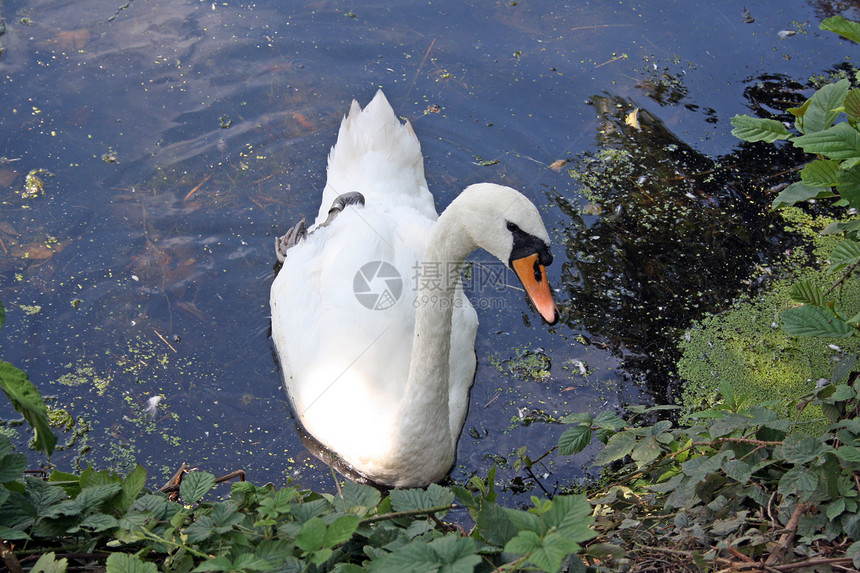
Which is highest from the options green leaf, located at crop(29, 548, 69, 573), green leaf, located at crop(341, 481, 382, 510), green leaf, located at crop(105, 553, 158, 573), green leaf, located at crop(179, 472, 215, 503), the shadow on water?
green leaf, located at crop(105, 553, 158, 573)

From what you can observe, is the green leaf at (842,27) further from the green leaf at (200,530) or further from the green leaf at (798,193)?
the green leaf at (200,530)

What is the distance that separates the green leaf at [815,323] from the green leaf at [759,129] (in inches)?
27.6

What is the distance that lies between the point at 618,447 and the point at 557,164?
3950 millimetres

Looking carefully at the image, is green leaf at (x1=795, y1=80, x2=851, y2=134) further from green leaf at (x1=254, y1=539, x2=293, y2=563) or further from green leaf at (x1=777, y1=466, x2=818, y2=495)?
green leaf at (x1=254, y1=539, x2=293, y2=563)

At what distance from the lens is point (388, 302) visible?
14.9ft

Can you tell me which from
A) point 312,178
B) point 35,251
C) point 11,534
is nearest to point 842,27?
point 11,534

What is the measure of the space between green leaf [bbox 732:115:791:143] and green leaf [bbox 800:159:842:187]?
0.55 ft

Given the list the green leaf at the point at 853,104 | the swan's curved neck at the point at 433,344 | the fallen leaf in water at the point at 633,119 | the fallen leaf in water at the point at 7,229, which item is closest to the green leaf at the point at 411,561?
the swan's curved neck at the point at 433,344

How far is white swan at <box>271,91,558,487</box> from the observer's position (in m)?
3.46

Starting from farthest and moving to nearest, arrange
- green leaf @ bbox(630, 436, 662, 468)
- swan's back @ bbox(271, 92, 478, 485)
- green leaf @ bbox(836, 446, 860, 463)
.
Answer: swan's back @ bbox(271, 92, 478, 485), green leaf @ bbox(630, 436, 662, 468), green leaf @ bbox(836, 446, 860, 463)

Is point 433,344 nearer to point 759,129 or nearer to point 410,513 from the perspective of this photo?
point 410,513

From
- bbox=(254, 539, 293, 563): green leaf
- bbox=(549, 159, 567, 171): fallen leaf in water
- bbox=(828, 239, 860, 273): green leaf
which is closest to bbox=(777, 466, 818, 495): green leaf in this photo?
bbox=(828, 239, 860, 273): green leaf

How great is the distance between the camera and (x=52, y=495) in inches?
83.0

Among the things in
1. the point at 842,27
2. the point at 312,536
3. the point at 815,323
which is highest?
the point at 842,27
